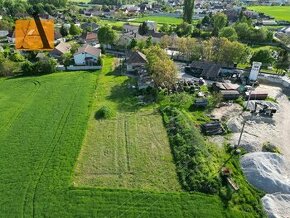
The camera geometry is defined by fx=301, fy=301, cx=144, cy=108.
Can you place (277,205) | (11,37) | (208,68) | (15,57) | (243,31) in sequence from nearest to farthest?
(277,205) → (208,68) → (15,57) → (243,31) → (11,37)

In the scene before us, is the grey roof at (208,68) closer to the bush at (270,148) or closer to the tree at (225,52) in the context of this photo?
the tree at (225,52)

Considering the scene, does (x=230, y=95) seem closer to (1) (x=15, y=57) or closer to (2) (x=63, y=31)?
(1) (x=15, y=57)

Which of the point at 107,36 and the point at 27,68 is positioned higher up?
the point at 107,36

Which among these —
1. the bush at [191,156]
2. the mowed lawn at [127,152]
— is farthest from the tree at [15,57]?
the bush at [191,156]

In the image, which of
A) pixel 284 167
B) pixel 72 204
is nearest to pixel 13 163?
pixel 72 204

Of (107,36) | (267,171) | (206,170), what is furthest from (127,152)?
(107,36)
